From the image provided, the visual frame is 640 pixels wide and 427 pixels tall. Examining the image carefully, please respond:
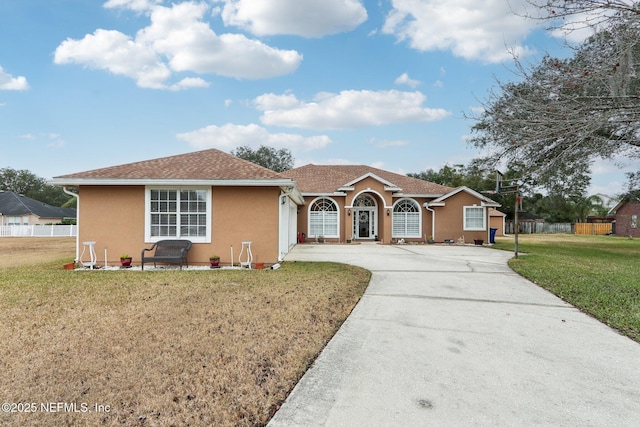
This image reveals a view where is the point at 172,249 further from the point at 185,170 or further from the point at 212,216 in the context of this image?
the point at 185,170

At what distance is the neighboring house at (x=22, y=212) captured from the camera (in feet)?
117

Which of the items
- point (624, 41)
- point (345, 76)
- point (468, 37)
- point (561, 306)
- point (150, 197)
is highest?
point (345, 76)

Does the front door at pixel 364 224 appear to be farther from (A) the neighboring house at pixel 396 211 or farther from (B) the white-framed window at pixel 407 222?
(B) the white-framed window at pixel 407 222

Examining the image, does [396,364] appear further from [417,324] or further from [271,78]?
[271,78]

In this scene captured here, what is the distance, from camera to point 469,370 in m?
3.63

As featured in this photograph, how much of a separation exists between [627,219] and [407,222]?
3336cm

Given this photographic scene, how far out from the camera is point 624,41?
6164 mm

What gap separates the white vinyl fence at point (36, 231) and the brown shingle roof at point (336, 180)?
19563mm

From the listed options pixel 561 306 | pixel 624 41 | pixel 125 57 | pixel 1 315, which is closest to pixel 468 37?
pixel 624 41

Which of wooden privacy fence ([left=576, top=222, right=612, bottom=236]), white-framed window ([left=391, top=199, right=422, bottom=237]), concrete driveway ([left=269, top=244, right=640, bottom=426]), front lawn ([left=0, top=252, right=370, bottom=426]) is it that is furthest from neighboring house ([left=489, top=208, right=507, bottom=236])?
front lawn ([left=0, top=252, right=370, bottom=426])

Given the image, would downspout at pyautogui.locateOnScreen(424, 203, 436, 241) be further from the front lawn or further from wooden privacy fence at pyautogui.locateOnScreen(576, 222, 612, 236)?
wooden privacy fence at pyautogui.locateOnScreen(576, 222, 612, 236)

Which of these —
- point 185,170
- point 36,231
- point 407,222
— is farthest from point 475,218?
point 36,231

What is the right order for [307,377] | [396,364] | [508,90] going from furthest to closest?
1. [508,90]
2. [396,364]
3. [307,377]

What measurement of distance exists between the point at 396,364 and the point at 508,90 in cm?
844
